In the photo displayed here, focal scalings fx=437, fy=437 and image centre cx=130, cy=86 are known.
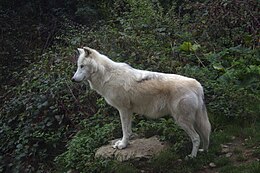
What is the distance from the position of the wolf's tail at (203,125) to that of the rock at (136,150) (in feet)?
1.95

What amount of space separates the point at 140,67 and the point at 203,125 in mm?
2457

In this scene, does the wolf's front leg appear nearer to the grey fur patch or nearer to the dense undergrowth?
the dense undergrowth

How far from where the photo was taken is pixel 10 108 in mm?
8141

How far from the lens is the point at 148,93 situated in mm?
6125

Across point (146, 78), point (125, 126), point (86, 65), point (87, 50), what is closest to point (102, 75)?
point (86, 65)

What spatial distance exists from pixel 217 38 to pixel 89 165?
5.05 meters

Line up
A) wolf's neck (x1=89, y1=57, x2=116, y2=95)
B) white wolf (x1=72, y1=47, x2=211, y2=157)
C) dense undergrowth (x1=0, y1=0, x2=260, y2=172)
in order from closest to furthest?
white wolf (x1=72, y1=47, x2=211, y2=157) → wolf's neck (x1=89, y1=57, x2=116, y2=95) → dense undergrowth (x1=0, y1=0, x2=260, y2=172)

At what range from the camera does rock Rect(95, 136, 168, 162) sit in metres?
6.21

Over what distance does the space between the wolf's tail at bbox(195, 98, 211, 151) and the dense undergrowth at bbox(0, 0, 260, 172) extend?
235 millimetres

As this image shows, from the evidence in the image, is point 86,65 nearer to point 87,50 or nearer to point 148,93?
point 87,50

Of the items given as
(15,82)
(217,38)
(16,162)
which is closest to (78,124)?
(16,162)

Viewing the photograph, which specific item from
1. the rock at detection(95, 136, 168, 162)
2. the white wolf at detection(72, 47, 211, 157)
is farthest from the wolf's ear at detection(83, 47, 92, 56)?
the rock at detection(95, 136, 168, 162)

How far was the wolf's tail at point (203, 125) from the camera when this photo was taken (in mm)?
5914

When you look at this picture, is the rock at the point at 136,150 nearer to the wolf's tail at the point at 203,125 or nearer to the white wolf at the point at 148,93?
the white wolf at the point at 148,93
